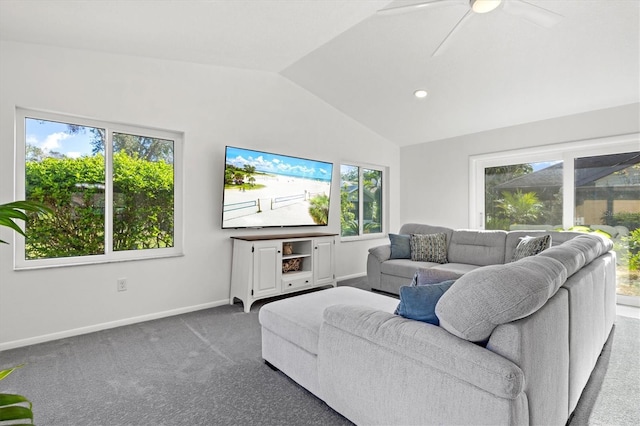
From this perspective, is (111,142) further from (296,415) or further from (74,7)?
(296,415)

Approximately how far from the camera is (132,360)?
2.41 meters

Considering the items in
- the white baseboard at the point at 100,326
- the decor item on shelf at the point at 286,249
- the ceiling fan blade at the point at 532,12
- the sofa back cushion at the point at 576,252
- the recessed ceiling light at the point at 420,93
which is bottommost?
the white baseboard at the point at 100,326

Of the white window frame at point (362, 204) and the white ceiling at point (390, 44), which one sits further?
the white window frame at point (362, 204)

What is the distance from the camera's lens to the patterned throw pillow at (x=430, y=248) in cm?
420

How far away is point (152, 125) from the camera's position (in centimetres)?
329

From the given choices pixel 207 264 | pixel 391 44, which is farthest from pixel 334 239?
pixel 391 44

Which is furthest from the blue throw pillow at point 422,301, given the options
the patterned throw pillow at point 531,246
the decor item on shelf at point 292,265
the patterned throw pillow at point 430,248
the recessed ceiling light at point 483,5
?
the patterned throw pillow at point 430,248

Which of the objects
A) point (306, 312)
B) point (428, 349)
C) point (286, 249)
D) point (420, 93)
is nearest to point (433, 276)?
point (428, 349)

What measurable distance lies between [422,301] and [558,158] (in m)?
4.02

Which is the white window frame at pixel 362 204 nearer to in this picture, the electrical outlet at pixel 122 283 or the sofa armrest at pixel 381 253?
the sofa armrest at pixel 381 253

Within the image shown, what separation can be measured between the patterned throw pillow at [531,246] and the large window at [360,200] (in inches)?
93.2

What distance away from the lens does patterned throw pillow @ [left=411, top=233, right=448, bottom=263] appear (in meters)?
4.20

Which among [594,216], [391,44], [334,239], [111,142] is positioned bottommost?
[334,239]

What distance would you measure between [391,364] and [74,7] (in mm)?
2862
